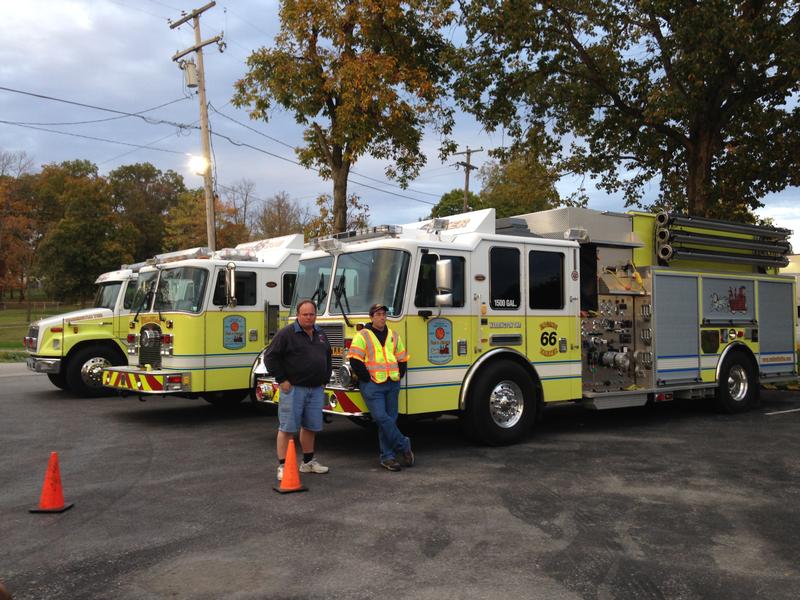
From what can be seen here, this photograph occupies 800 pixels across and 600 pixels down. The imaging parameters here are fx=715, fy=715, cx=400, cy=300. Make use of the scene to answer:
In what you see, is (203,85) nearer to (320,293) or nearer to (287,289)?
(287,289)

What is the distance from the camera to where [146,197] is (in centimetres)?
7975

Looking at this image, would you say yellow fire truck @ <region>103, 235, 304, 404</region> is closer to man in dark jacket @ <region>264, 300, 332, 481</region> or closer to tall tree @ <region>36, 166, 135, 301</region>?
man in dark jacket @ <region>264, 300, 332, 481</region>

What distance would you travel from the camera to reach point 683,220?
10.4 meters

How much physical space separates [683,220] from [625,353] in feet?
7.30

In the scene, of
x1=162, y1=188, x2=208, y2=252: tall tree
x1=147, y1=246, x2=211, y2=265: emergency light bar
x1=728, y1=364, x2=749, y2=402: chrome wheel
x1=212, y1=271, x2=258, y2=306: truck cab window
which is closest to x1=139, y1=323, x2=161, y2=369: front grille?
x1=212, y1=271, x2=258, y2=306: truck cab window

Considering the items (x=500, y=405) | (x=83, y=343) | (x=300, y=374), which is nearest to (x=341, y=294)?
(x=300, y=374)

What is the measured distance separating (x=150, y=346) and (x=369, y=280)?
4385 millimetres

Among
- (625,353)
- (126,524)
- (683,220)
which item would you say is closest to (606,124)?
(683,220)

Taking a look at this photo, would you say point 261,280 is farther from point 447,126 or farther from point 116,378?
point 447,126

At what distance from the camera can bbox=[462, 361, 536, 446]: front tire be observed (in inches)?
318

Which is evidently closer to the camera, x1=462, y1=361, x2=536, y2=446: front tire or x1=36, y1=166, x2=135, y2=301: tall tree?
x1=462, y1=361, x2=536, y2=446: front tire

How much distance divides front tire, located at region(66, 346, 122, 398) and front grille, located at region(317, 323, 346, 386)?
6895mm

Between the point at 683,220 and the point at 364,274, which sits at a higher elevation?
the point at 683,220

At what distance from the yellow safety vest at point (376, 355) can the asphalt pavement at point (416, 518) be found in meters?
1.01
